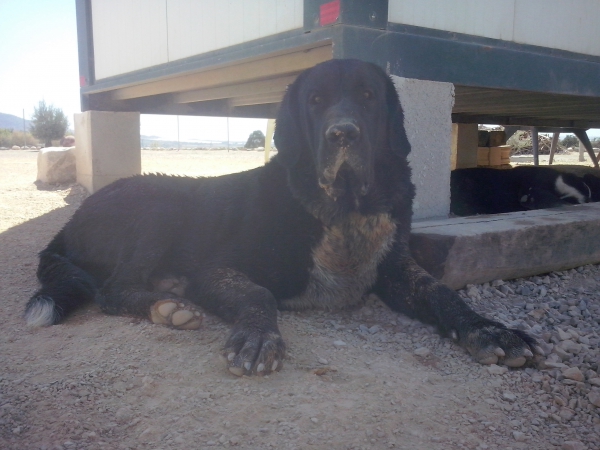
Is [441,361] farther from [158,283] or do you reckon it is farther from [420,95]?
[420,95]

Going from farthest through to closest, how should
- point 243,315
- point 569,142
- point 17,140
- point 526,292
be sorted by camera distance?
point 17,140 → point 569,142 → point 526,292 → point 243,315

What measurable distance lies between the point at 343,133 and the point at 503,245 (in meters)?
1.56

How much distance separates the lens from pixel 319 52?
4.41m

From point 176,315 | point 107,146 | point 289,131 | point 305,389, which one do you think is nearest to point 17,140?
point 107,146

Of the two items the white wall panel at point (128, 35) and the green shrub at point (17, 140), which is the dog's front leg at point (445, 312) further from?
the green shrub at point (17, 140)

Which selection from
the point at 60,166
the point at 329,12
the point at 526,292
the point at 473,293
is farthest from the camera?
the point at 60,166

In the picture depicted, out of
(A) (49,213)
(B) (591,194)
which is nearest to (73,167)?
(A) (49,213)

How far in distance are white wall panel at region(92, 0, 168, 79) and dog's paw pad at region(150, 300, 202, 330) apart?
4345mm

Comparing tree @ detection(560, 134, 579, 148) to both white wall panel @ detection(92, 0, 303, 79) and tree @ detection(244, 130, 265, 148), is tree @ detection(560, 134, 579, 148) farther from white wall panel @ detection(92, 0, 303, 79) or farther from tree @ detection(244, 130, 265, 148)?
white wall panel @ detection(92, 0, 303, 79)

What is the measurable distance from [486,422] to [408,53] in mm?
2865

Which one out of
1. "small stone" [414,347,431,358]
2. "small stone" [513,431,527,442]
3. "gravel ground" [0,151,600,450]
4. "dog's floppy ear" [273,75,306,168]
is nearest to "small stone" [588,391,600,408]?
"gravel ground" [0,151,600,450]

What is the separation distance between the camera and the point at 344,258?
3316 millimetres

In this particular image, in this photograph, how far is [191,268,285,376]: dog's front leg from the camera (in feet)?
7.76

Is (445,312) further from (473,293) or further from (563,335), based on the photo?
(473,293)
